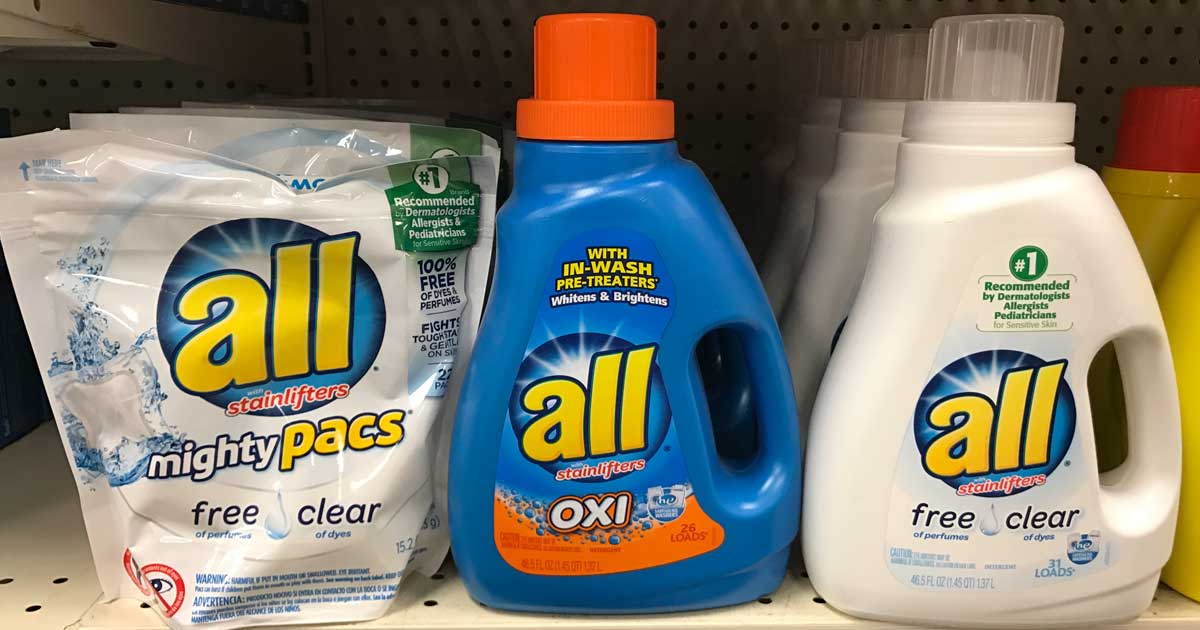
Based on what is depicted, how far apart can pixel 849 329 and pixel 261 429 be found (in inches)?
13.9

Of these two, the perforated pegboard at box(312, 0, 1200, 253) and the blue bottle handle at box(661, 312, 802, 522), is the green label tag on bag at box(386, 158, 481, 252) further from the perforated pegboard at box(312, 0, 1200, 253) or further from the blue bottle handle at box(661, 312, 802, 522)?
the perforated pegboard at box(312, 0, 1200, 253)

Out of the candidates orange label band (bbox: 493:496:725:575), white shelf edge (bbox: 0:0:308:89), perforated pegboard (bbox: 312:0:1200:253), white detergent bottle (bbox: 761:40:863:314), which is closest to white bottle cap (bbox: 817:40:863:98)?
white detergent bottle (bbox: 761:40:863:314)

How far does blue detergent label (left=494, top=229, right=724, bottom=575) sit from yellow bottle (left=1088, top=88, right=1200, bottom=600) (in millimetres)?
287

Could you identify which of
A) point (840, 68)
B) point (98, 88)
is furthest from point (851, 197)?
point (98, 88)

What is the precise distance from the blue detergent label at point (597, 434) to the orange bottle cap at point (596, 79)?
6cm

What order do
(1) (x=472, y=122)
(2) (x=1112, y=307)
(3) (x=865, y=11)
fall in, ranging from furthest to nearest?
(3) (x=865, y=11)
(1) (x=472, y=122)
(2) (x=1112, y=307)

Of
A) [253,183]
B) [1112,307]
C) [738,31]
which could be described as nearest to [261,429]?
[253,183]

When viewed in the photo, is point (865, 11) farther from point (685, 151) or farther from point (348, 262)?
point (348, 262)

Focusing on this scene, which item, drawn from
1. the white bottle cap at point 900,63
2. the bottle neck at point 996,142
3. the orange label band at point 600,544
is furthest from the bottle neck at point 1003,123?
the orange label band at point 600,544

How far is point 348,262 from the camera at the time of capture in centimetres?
51

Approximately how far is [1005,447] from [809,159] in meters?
0.28

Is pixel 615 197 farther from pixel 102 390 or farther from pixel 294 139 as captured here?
pixel 102 390

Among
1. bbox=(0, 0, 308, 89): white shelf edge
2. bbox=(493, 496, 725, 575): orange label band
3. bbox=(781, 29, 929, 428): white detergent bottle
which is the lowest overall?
bbox=(493, 496, 725, 575): orange label band

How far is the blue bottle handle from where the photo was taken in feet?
1.64
